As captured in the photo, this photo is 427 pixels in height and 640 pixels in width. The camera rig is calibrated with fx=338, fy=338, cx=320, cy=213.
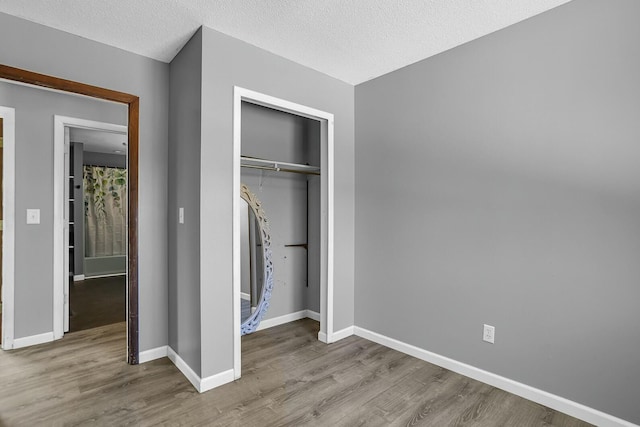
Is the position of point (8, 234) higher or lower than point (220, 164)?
lower

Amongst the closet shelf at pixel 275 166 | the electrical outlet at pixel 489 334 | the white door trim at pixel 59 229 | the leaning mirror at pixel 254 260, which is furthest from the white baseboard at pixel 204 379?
the electrical outlet at pixel 489 334

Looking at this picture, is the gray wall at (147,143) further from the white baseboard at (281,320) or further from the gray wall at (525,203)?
the gray wall at (525,203)

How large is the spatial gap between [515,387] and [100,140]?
3680mm

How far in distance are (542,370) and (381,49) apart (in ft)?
7.93

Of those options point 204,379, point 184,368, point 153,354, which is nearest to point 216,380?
point 204,379

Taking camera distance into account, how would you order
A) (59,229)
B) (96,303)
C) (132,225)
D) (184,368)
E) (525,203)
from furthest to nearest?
(96,303) < (59,229) < (132,225) < (184,368) < (525,203)

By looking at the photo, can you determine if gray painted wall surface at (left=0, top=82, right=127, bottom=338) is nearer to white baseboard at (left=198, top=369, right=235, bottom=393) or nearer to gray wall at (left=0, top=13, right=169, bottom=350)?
gray wall at (left=0, top=13, right=169, bottom=350)

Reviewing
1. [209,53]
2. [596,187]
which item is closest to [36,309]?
[209,53]

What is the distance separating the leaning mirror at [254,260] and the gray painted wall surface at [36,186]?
1.25 meters

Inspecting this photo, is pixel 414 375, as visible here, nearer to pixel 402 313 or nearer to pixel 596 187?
pixel 402 313

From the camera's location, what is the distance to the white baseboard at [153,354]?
2604mm

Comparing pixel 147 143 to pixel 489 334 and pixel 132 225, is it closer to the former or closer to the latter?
pixel 132 225

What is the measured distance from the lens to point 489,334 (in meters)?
2.31

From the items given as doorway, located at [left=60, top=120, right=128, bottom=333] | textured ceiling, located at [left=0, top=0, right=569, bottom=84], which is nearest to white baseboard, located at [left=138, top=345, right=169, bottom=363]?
doorway, located at [left=60, top=120, right=128, bottom=333]
